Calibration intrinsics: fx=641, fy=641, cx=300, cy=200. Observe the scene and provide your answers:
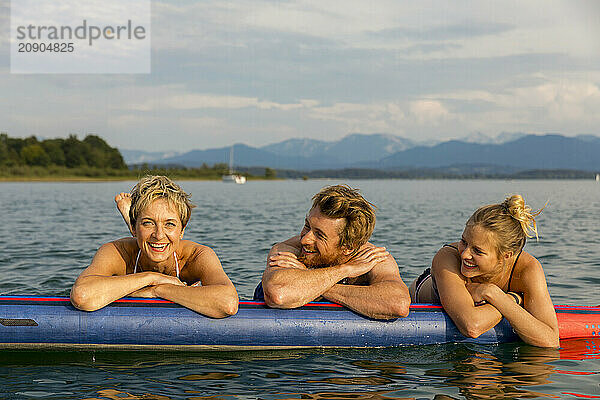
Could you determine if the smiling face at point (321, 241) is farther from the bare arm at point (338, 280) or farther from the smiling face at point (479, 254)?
the smiling face at point (479, 254)

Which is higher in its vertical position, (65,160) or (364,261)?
(65,160)

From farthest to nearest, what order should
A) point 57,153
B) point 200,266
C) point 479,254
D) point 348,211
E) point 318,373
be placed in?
point 57,153
point 200,266
point 318,373
point 479,254
point 348,211

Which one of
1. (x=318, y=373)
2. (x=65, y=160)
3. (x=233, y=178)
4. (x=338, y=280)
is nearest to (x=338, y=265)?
(x=338, y=280)

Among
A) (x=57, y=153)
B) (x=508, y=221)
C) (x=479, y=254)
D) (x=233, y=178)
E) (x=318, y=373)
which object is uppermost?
(x=57, y=153)

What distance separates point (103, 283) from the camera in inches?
206

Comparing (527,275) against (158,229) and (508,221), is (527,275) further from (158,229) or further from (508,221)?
(158,229)

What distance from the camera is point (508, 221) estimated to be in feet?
17.3

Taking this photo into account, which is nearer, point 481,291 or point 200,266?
point 481,291

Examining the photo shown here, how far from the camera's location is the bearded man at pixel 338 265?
5.18 m

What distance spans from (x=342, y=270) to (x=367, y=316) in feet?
1.88

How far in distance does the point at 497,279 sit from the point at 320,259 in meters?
1.60

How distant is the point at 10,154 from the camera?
Result: 9606 cm

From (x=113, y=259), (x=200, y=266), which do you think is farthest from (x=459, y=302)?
(x=113, y=259)

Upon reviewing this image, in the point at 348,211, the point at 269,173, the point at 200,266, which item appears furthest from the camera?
the point at 269,173
